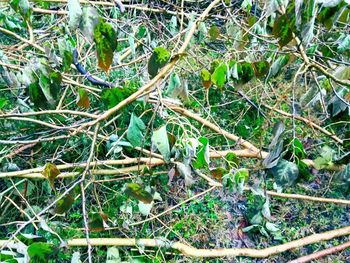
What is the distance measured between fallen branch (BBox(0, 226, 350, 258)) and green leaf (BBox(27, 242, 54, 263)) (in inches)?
25.2

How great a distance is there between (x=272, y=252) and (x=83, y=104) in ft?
2.96

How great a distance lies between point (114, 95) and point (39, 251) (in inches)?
14.5

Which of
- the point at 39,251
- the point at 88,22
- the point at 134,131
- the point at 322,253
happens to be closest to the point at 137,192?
the point at 134,131

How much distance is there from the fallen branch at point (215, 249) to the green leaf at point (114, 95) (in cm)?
65

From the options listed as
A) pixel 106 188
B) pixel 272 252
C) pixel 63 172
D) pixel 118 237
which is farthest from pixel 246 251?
pixel 63 172

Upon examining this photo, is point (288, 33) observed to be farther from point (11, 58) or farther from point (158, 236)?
point (11, 58)

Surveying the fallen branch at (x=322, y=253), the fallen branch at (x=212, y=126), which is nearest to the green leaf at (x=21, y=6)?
the fallen branch at (x=212, y=126)

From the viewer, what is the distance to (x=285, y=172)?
0.98 metres

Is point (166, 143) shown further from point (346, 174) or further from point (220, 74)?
point (346, 174)

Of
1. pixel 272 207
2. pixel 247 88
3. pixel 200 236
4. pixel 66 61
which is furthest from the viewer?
pixel 247 88

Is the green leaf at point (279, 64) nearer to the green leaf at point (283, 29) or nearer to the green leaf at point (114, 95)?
the green leaf at point (283, 29)

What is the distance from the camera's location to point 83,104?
1.22 metres

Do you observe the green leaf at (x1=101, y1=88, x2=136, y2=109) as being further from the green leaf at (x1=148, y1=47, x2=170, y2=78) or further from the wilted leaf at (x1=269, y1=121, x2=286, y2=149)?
the wilted leaf at (x1=269, y1=121, x2=286, y2=149)

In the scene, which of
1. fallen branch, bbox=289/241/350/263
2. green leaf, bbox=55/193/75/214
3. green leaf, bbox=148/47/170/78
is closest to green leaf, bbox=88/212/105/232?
green leaf, bbox=55/193/75/214
